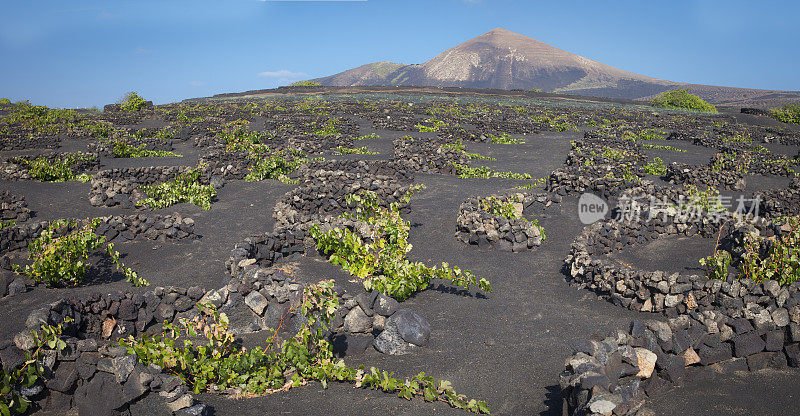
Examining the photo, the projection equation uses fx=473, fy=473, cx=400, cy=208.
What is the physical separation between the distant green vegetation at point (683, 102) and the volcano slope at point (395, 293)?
62.4 meters

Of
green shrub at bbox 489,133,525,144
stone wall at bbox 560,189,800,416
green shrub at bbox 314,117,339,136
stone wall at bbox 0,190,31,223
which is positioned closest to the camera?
stone wall at bbox 560,189,800,416

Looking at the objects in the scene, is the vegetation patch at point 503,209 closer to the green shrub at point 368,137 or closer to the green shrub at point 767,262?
the green shrub at point 767,262

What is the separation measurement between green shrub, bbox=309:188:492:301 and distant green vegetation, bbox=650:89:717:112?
81922 millimetres

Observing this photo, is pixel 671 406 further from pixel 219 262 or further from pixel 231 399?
pixel 219 262

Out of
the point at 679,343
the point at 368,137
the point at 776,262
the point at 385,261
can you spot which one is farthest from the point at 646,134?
the point at 679,343

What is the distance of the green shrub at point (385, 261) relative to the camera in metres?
8.75

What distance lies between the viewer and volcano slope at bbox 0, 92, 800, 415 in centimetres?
568

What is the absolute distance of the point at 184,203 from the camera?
16016mm

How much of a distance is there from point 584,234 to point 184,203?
498 inches

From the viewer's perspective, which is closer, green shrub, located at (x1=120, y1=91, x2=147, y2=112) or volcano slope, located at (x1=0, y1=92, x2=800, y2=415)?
volcano slope, located at (x1=0, y1=92, x2=800, y2=415)

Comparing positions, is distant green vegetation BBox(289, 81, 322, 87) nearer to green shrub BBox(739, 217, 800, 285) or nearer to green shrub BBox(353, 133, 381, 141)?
green shrub BBox(353, 133, 381, 141)

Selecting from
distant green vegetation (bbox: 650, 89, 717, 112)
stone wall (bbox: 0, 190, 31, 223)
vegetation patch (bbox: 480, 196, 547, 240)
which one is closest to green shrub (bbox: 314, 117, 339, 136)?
stone wall (bbox: 0, 190, 31, 223)

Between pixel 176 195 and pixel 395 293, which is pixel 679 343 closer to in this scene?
pixel 395 293

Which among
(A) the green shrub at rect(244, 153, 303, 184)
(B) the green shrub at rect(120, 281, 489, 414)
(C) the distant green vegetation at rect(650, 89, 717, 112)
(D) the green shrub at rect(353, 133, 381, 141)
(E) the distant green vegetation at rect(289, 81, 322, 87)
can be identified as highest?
(E) the distant green vegetation at rect(289, 81, 322, 87)
